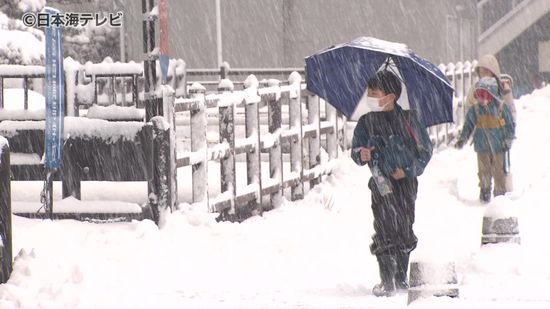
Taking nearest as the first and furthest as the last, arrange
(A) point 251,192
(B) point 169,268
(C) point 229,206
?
(B) point 169,268 < (C) point 229,206 < (A) point 251,192

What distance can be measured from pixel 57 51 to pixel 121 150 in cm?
117

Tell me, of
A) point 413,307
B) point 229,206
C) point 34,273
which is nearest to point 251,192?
point 229,206

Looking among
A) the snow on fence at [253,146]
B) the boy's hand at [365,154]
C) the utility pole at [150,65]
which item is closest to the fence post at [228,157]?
the snow on fence at [253,146]

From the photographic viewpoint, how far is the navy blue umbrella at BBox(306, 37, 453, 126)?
9.41 m

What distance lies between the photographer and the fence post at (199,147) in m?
12.3

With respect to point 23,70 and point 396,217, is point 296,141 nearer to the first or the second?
point 23,70

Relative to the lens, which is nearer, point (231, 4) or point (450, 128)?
point (450, 128)

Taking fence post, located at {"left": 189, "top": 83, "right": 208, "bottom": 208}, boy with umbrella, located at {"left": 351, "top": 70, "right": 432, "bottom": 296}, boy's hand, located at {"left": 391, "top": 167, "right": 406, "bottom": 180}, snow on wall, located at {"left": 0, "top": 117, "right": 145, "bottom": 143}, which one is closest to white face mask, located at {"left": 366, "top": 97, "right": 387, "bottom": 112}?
boy with umbrella, located at {"left": 351, "top": 70, "right": 432, "bottom": 296}

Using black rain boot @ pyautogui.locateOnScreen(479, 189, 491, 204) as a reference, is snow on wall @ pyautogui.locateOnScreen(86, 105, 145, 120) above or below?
above

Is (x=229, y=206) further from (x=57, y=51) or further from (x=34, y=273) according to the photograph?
(x=34, y=273)

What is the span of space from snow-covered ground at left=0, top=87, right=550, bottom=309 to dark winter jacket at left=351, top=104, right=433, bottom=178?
665 mm

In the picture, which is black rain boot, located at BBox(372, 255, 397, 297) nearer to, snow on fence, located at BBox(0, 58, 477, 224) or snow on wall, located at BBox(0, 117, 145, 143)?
snow on fence, located at BBox(0, 58, 477, 224)

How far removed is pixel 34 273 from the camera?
8422 millimetres

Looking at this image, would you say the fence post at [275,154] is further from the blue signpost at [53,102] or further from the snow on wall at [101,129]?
the blue signpost at [53,102]
